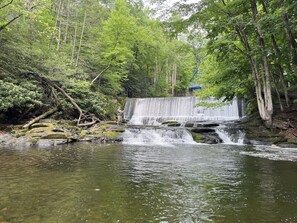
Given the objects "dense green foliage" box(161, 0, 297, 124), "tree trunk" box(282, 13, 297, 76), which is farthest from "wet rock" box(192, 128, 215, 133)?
"tree trunk" box(282, 13, 297, 76)

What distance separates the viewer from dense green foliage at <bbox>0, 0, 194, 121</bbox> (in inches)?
516

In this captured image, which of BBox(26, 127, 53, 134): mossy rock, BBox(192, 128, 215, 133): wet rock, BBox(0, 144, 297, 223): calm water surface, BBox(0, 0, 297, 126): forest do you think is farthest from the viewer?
BBox(192, 128, 215, 133): wet rock

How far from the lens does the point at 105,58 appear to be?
2095 cm

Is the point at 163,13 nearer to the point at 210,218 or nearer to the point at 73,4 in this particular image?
the point at 210,218

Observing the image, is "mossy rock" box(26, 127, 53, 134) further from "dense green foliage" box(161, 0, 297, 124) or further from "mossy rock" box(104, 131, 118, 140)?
"dense green foliage" box(161, 0, 297, 124)

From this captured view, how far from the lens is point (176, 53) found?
1430 centimetres

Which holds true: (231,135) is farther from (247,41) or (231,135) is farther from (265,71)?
(247,41)

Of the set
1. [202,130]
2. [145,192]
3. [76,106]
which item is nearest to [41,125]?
[76,106]

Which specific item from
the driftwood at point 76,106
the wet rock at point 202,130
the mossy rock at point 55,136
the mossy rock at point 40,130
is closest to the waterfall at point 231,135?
the wet rock at point 202,130

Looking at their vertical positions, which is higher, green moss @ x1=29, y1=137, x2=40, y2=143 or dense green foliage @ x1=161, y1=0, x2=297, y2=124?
dense green foliage @ x1=161, y1=0, x2=297, y2=124

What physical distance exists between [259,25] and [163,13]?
434 cm

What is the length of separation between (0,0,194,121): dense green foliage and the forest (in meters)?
0.07

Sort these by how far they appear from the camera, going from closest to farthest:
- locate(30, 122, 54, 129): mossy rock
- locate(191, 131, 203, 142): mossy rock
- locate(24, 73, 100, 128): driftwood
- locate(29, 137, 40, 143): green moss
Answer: locate(29, 137, 40, 143): green moss
locate(30, 122, 54, 129): mossy rock
locate(191, 131, 203, 142): mossy rock
locate(24, 73, 100, 128): driftwood

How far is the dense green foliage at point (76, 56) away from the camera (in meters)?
13.1
